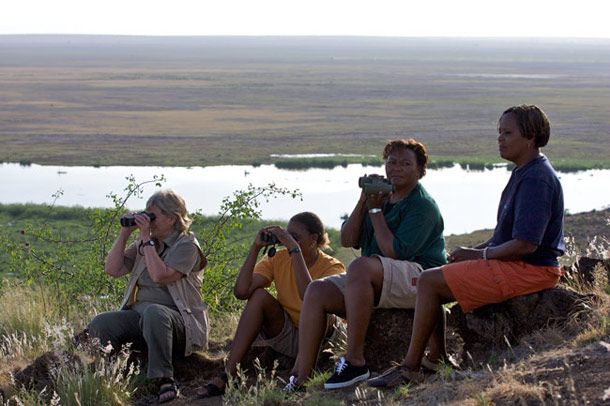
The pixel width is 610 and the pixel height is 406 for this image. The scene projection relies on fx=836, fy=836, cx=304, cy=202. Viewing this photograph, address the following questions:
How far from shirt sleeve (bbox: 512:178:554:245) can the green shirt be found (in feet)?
1.87

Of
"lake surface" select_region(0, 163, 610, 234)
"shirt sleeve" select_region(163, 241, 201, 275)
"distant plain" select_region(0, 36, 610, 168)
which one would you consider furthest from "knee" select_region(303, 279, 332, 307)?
"distant plain" select_region(0, 36, 610, 168)

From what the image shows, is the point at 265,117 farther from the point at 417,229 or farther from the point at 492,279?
the point at 492,279

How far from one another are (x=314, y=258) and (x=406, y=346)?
0.81 metres

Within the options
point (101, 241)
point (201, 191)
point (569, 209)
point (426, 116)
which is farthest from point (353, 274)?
point (426, 116)

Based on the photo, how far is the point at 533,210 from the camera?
434 cm

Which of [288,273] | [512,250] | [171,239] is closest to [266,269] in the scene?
[288,273]

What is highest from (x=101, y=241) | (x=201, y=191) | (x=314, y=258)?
(x=314, y=258)

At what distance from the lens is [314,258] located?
5.37 m

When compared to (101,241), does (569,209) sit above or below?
below

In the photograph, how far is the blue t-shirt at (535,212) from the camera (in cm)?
434

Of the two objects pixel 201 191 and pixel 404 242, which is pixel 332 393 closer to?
pixel 404 242

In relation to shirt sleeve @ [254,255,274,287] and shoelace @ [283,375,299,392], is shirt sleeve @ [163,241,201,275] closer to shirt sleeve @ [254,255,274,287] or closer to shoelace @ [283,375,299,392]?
shirt sleeve @ [254,255,274,287]

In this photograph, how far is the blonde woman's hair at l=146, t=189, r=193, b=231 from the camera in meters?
5.29

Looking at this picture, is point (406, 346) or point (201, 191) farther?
point (201, 191)
